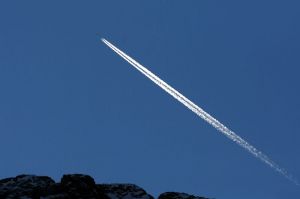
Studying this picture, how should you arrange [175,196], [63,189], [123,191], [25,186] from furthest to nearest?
[175,196] → [123,191] → [25,186] → [63,189]

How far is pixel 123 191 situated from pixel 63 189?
858cm

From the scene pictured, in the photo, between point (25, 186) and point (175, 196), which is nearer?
point (25, 186)

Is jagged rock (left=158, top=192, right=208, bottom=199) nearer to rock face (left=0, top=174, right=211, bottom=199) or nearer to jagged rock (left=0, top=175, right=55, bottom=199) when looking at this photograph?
rock face (left=0, top=174, right=211, bottom=199)

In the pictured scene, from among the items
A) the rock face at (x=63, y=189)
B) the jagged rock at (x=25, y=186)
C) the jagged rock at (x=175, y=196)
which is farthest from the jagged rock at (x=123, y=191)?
the jagged rock at (x=25, y=186)

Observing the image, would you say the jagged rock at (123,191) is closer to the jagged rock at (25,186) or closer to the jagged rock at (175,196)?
the jagged rock at (175,196)

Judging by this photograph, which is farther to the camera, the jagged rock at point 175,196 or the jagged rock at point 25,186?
the jagged rock at point 175,196

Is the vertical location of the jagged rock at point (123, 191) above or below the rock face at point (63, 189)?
above

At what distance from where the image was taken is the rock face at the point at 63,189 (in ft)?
224

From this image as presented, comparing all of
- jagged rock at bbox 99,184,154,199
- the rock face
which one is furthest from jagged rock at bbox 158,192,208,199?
jagged rock at bbox 99,184,154,199

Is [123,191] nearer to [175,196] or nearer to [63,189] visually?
[175,196]

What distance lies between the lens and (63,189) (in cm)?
6906

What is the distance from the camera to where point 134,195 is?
72688 millimetres

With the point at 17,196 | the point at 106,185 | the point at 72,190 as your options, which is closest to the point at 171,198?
the point at 106,185

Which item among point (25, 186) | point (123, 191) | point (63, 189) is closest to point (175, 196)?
point (123, 191)
